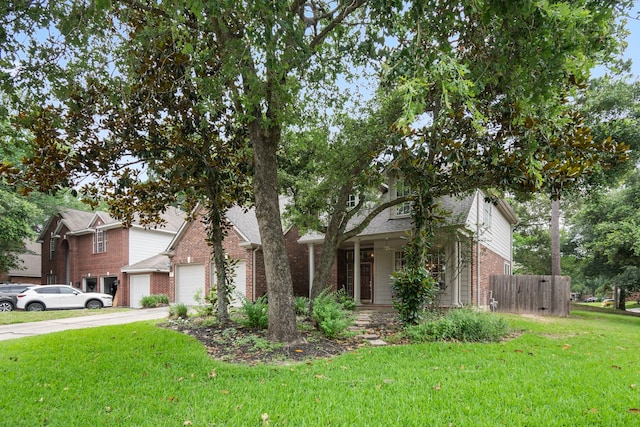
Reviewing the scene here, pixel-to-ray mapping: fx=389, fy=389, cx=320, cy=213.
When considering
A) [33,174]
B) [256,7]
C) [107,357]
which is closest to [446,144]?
[256,7]

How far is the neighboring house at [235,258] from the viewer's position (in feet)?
54.5

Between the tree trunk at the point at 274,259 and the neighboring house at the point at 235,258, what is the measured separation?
8.50m

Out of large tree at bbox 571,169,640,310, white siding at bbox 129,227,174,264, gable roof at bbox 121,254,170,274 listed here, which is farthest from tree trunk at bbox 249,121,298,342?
white siding at bbox 129,227,174,264

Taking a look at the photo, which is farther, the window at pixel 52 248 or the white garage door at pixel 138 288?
the window at pixel 52 248

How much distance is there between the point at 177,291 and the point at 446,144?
53.6 feet

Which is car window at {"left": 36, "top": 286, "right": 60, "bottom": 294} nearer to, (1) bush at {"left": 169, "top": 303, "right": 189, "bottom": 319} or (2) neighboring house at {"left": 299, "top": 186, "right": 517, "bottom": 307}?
(1) bush at {"left": 169, "top": 303, "right": 189, "bottom": 319}

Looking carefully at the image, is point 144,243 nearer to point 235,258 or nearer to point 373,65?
point 235,258

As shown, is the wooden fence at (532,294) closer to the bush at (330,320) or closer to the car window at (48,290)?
the bush at (330,320)

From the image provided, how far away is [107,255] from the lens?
24500 millimetres

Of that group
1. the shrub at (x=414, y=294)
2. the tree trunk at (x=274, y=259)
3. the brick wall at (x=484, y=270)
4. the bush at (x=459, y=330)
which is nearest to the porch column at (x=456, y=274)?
the brick wall at (x=484, y=270)

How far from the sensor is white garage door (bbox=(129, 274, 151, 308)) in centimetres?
2234

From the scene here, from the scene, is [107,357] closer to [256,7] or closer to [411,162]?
[256,7]

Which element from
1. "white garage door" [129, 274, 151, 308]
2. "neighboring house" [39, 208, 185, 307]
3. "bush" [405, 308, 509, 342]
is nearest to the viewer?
"bush" [405, 308, 509, 342]

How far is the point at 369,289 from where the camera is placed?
54.7 ft
